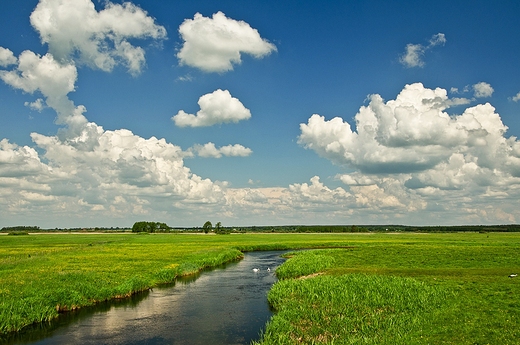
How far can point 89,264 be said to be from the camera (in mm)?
48219

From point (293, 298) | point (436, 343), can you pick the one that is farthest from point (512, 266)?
point (436, 343)

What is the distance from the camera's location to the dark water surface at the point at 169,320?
73.0 feet

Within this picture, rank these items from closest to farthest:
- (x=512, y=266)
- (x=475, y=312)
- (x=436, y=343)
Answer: (x=436, y=343)
(x=475, y=312)
(x=512, y=266)

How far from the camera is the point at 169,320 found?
26.3 meters

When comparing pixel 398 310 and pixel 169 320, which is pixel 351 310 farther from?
pixel 169 320

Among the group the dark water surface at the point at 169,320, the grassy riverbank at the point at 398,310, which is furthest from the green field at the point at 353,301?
the dark water surface at the point at 169,320

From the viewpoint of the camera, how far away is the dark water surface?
22.2m

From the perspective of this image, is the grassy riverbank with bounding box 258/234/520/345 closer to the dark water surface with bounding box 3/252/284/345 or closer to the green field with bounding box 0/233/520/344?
the green field with bounding box 0/233/520/344

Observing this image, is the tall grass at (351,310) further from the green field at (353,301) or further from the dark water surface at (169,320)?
the dark water surface at (169,320)

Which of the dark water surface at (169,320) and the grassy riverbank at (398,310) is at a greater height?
the grassy riverbank at (398,310)

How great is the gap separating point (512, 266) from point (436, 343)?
37.8 m

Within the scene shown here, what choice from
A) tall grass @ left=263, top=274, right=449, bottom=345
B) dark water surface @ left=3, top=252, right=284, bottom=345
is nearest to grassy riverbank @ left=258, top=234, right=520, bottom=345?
tall grass @ left=263, top=274, right=449, bottom=345

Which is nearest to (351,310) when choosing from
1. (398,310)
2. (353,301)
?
(353,301)

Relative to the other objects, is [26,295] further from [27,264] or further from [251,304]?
[27,264]
